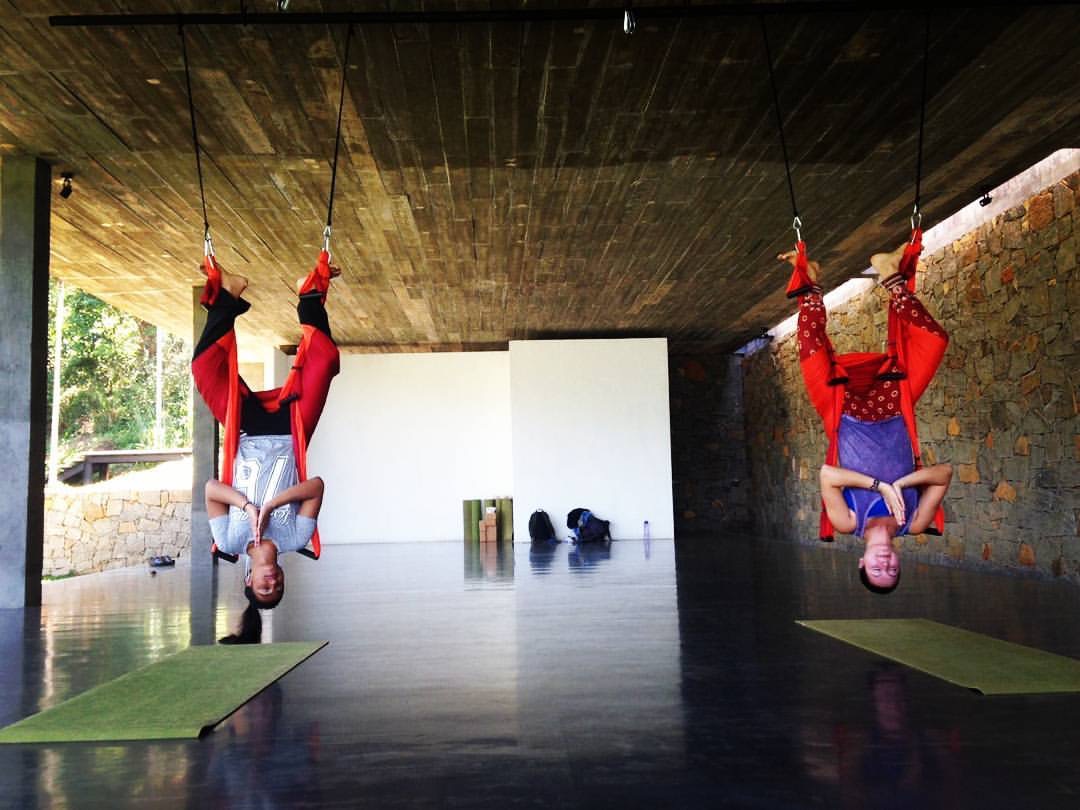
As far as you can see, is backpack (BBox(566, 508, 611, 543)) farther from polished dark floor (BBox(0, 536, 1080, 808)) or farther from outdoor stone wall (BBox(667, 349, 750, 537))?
polished dark floor (BBox(0, 536, 1080, 808))

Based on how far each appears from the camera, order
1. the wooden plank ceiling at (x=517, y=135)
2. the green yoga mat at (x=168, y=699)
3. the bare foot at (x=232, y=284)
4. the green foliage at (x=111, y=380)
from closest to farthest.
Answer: the green yoga mat at (x=168, y=699)
the bare foot at (x=232, y=284)
the wooden plank ceiling at (x=517, y=135)
the green foliage at (x=111, y=380)

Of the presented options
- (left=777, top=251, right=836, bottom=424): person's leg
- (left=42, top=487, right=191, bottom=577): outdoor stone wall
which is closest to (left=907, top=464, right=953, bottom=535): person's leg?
(left=777, top=251, right=836, bottom=424): person's leg

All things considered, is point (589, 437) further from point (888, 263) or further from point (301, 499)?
point (301, 499)

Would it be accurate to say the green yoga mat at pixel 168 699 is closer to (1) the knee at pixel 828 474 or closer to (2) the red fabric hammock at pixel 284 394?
(2) the red fabric hammock at pixel 284 394

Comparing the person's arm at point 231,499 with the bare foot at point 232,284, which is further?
the bare foot at point 232,284

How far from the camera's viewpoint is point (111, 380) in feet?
83.8

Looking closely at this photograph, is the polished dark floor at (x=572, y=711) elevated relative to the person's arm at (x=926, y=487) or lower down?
lower down

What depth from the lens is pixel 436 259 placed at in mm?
9562

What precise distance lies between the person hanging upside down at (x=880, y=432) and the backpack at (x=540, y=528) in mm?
9315

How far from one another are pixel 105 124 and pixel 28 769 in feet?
15.3

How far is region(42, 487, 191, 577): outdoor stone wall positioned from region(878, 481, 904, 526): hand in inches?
536

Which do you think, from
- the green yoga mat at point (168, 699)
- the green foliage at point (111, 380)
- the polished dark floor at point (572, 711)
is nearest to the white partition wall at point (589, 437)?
the polished dark floor at point (572, 711)

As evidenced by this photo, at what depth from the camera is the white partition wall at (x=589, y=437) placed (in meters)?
13.7

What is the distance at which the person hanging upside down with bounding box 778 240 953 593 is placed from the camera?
381 centimetres
